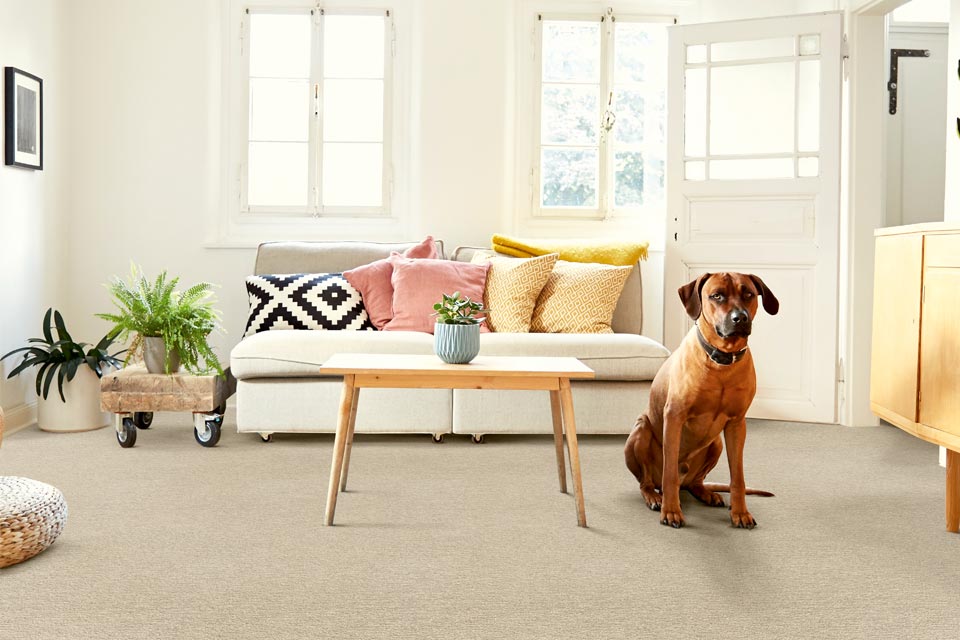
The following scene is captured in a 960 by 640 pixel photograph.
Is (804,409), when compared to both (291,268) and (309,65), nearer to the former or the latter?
(291,268)

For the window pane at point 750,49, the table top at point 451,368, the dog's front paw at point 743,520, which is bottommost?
the dog's front paw at point 743,520

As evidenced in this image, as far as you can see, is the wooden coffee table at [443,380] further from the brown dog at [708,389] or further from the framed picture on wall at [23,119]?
the framed picture on wall at [23,119]

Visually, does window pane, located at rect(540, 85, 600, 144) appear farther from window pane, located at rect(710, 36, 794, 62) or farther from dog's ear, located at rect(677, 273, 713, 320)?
dog's ear, located at rect(677, 273, 713, 320)

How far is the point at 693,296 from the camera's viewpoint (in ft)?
8.77

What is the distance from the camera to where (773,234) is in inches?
184

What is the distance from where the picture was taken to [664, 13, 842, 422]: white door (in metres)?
4.57

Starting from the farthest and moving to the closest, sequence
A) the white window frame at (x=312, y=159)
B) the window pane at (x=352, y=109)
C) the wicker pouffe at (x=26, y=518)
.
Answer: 1. the window pane at (x=352, y=109)
2. the white window frame at (x=312, y=159)
3. the wicker pouffe at (x=26, y=518)

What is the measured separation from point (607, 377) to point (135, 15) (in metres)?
3.33

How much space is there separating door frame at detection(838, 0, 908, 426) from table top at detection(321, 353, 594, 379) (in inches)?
91.8

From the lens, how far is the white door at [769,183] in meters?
4.57

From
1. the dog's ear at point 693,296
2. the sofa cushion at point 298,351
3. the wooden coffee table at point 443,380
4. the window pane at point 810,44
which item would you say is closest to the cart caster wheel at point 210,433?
the sofa cushion at point 298,351

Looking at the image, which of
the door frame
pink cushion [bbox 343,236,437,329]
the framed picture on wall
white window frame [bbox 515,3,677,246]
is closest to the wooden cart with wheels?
pink cushion [bbox 343,236,437,329]

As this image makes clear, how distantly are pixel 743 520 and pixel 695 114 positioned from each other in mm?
2829

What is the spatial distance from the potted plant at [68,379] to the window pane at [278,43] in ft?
6.25
